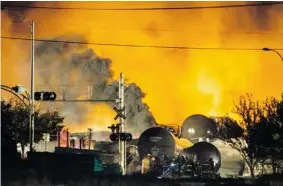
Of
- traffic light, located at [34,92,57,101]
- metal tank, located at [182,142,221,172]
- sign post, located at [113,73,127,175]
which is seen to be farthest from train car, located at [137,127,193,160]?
traffic light, located at [34,92,57,101]

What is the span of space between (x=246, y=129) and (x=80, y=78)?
42.2 feet

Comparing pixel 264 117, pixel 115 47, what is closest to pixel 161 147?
pixel 264 117

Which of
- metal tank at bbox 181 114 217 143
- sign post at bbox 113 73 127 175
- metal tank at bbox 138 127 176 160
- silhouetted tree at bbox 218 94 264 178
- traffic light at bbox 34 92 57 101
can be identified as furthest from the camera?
metal tank at bbox 181 114 217 143

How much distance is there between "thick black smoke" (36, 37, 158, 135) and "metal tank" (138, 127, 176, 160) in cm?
101

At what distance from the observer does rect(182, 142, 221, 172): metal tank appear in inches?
1595

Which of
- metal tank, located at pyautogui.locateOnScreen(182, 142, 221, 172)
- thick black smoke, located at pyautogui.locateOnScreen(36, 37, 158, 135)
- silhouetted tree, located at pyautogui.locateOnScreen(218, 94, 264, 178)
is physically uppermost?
thick black smoke, located at pyautogui.locateOnScreen(36, 37, 158, 135)

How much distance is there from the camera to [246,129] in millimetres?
39625

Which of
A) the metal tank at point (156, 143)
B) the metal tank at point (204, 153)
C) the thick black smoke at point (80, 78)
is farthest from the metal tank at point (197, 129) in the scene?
the metal tank at point (156, 143)

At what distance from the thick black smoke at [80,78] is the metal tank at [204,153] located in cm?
347

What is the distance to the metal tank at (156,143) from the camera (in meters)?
39.5

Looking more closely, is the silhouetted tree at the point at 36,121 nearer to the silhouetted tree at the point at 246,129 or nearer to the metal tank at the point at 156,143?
the metal tank at the point at 156,143

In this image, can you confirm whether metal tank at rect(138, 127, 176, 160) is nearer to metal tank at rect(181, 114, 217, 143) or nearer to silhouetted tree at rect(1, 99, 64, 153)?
silhouetted tree at rect(1, 99, 64, 153)

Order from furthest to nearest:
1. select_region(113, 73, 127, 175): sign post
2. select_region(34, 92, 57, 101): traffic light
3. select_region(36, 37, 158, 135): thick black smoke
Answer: select_region(113, 73, 127, 175): sign post, select_region(36, 37, 158, 135): thick black smoke, select_region(34, 92, 57, 101): traffic light

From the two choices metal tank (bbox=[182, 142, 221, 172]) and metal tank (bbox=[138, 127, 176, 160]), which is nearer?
metal tank (bbox=[138, 127, 176, 160])
